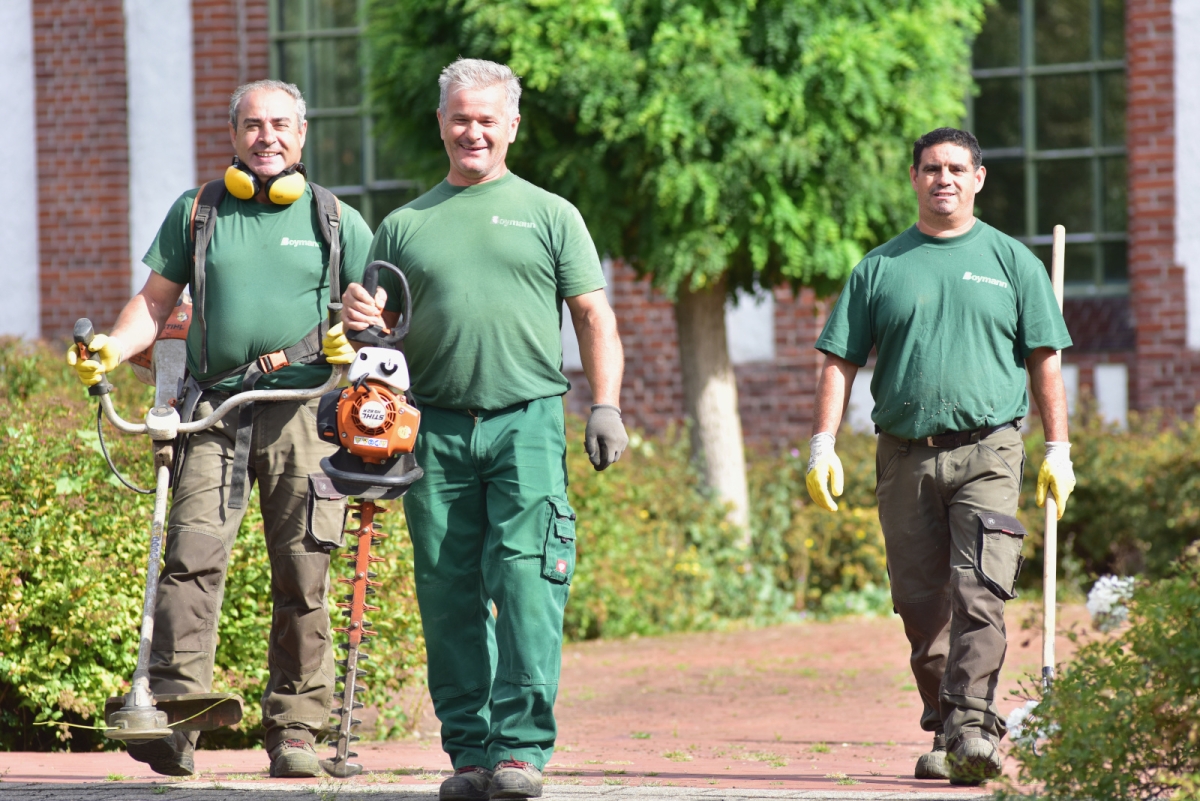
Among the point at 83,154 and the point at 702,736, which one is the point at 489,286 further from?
the point at 83,154

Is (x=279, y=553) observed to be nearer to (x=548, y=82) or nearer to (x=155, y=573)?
(x=155, y=573)

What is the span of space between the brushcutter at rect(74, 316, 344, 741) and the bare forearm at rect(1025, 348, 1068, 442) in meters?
2.24

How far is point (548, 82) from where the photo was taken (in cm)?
928

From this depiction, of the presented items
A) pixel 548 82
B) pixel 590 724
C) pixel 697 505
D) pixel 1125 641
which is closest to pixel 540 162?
pixel 548 82

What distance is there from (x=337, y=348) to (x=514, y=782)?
4.69ft

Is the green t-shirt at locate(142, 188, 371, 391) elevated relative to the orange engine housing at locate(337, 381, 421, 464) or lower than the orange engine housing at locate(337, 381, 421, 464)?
elevated

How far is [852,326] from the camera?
16.7 feet

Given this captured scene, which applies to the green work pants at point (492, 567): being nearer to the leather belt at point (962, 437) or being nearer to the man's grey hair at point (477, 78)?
the man's grey hair at point (477, 78)

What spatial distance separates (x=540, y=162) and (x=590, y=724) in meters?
4.03

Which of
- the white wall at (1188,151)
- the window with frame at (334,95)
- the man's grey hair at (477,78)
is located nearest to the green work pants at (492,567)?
the man's grey hair at (477,78)

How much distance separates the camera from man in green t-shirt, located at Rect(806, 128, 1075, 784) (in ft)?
15.9

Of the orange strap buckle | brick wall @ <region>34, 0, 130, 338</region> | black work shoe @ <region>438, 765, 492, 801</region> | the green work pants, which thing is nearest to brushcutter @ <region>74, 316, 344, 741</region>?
the orange strap buckle

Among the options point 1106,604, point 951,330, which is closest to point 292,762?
point 951,330

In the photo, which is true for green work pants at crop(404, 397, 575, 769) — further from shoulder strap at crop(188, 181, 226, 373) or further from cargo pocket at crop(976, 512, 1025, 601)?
cargo pocket at crop(976, 512, 1025, 601)
